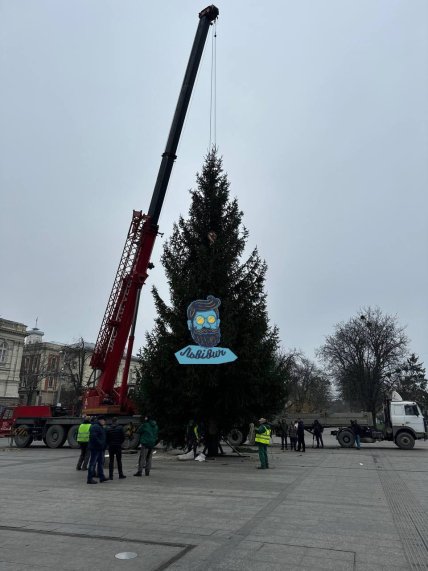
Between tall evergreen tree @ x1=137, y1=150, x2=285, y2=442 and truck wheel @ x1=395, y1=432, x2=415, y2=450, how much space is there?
33.8 feet

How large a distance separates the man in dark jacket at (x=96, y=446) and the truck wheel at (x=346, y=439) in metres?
20.0

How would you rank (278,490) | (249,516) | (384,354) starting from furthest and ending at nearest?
(384,354) → (278,490) → (249,516)

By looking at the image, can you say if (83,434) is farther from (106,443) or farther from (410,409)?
(410,409)

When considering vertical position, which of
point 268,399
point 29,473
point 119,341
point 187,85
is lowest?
point 29,473

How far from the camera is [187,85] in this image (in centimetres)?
2123

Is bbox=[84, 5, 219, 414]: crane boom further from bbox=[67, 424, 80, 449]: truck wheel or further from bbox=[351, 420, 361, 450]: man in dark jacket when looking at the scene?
bbox=[351, 420, 361, 450]: man in dark jacket

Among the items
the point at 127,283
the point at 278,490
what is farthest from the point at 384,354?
A: the point at 278,490

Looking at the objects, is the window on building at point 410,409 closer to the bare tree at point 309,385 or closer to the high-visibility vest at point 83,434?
the high-visibility vest at point 83,434

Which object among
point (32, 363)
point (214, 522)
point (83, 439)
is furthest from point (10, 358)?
point (214, 522)

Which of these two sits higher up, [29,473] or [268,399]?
[268,399]

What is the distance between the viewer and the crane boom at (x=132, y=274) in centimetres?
2122

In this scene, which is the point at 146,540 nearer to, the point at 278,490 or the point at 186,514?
the point at 186,514

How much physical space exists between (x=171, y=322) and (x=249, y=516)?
470 inches

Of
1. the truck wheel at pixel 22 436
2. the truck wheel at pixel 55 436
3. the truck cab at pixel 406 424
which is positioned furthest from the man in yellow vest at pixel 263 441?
the truck wheel at pixel 22 436
